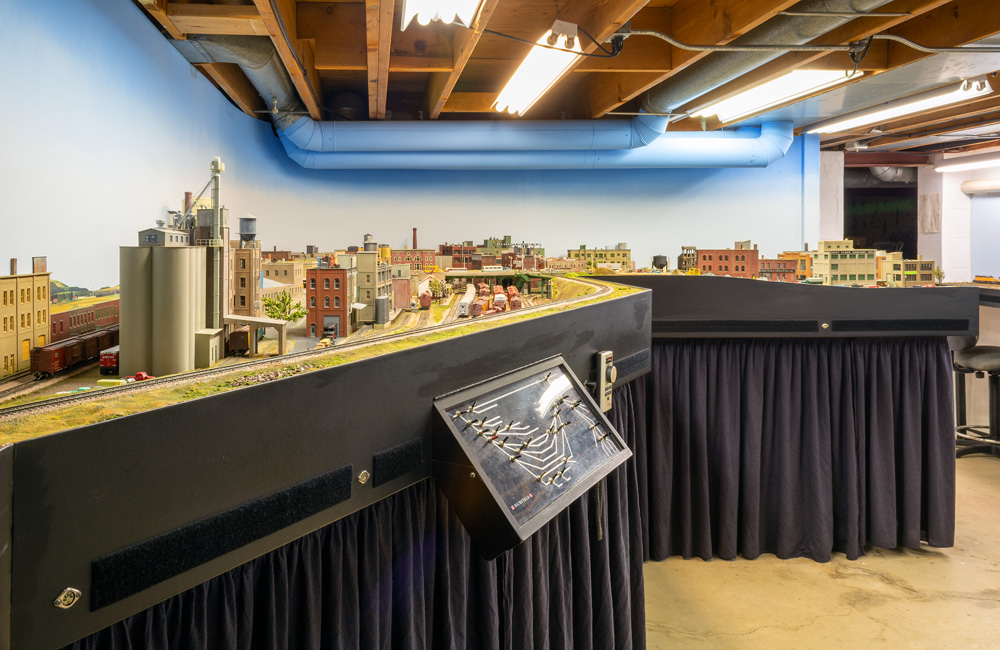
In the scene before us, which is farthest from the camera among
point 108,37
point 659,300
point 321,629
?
point 108,37

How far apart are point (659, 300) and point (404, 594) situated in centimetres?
202

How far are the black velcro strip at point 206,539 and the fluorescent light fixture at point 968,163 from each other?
35.4 feet

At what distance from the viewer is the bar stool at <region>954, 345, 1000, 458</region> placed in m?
4.12

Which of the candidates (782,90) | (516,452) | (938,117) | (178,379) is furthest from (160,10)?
(938,117)

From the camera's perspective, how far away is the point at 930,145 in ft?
29.2

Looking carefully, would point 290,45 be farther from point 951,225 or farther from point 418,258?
point 951,225

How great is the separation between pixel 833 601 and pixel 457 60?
3837mm

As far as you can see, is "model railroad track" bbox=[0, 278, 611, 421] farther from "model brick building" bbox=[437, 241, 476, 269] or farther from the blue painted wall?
"model brick building" bbox=[437, 241, 476, 269]

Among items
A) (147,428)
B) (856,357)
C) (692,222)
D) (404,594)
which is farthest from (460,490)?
(692,222)

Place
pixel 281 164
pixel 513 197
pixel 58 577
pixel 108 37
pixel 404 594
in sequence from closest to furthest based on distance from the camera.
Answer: pixel 58 577, pixel 404 594, pixel 108 37, pixel 281 164, pixel 513 197

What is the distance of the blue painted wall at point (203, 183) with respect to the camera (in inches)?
104

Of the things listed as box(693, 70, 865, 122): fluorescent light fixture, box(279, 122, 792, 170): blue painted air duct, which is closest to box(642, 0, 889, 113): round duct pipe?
box(693, 70, 865, 122): fluorescent light fixture

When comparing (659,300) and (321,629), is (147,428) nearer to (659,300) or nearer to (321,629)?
(321,629)

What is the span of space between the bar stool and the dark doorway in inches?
212
